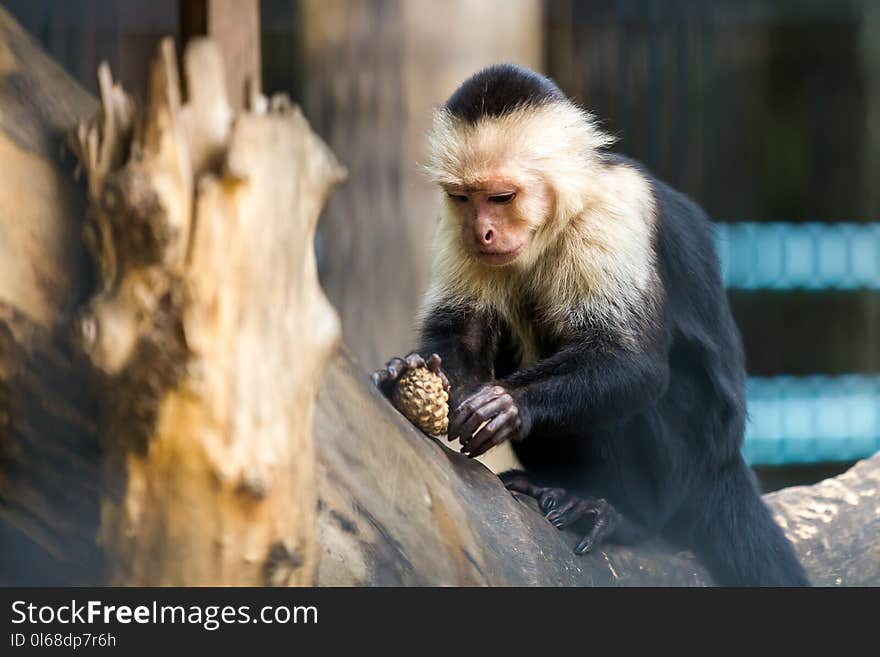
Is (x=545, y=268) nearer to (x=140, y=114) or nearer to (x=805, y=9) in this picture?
(x=140, y=114)

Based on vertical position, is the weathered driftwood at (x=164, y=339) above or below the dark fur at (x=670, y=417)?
above

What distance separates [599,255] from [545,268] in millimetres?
142

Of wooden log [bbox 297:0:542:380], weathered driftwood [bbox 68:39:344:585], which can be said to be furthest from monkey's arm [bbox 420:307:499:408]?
weathered driftwood [bbox 68:39:344:585]

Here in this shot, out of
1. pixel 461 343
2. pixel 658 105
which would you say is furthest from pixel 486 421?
pixel 658 105

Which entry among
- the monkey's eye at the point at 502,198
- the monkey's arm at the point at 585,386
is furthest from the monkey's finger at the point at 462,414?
the monkey's eye at the point at 502,198

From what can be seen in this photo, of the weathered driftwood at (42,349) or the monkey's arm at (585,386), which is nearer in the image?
the weathered driftwood at (42,349)

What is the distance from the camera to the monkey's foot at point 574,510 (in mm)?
2393

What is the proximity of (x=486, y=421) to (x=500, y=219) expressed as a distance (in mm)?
512

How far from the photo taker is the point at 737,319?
5441 millimetres

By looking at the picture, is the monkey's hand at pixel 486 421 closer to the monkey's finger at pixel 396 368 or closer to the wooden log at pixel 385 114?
the monkey's finger at pixel 396 368

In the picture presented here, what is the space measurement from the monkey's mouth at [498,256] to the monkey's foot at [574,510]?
1.58 ft

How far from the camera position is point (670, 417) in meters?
2.65

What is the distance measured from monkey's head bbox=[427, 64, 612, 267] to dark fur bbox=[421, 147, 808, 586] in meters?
0.21

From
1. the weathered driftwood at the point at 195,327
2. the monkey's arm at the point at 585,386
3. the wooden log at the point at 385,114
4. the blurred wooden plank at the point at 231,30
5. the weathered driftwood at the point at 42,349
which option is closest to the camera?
the weathered driftwood at the point at 195,327
